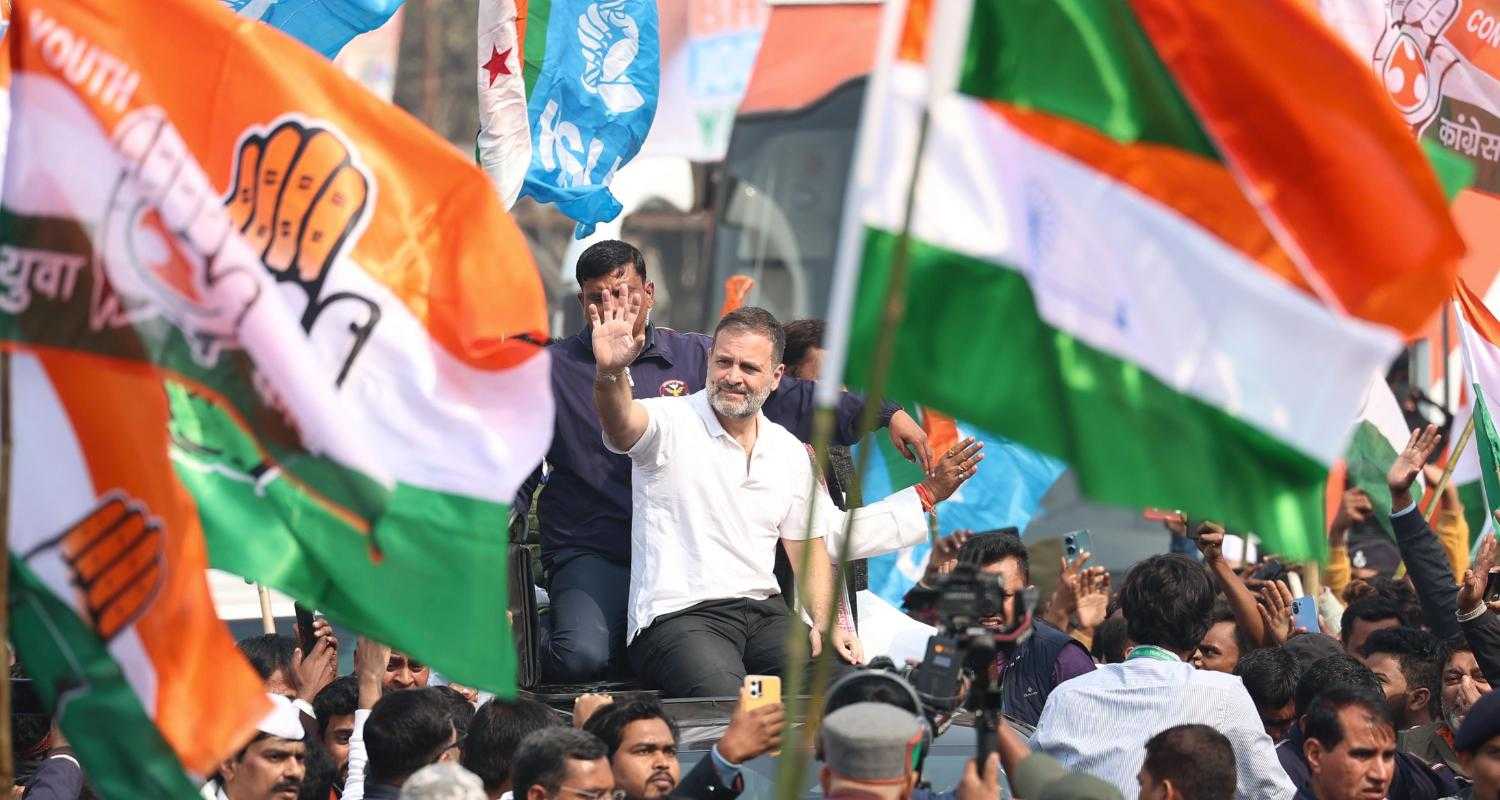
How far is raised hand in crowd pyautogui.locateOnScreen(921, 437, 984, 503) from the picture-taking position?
7762 mm

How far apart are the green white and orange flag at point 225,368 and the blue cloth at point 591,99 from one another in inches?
146

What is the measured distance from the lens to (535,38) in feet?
31.1

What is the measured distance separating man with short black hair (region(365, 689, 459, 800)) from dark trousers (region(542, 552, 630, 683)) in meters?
0.82

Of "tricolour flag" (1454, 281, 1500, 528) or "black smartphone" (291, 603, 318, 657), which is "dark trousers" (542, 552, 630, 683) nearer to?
"black smartphone" (291, 603, 318, 657)

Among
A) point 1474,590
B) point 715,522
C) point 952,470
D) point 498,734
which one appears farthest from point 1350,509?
point 498,734

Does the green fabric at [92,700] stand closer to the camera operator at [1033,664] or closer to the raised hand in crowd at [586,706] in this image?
the raised hand in crowd at [586,706]

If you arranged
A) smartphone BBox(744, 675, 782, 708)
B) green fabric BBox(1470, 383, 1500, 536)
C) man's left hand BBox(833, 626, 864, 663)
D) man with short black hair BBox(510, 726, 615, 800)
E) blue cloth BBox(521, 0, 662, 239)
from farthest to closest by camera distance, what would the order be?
blue cloth BBox(521, 0, 662, 239), green fabric BBox(1470, 383, 1500, 536), man's left hand BBox(833, 626, 864, 663), man with short black hair BBox(510, 726, 615, 800), smartphone BBox(744, 675, 782, 708)

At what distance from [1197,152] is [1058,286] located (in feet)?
1.64

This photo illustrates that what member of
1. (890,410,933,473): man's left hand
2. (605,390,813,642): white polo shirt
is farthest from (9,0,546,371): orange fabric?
(890,410,933,473): man's left hand

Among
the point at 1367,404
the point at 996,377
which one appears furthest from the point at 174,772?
the point at 1367,404

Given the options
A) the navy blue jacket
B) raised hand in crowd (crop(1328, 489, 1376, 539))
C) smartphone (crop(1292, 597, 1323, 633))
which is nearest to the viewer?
the navy blue jacket

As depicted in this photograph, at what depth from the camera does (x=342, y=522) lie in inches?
209

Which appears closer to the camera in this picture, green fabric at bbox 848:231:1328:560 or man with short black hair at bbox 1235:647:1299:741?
green fabric at bbox 848:231:1328:560

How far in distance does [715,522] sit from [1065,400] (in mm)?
2455
